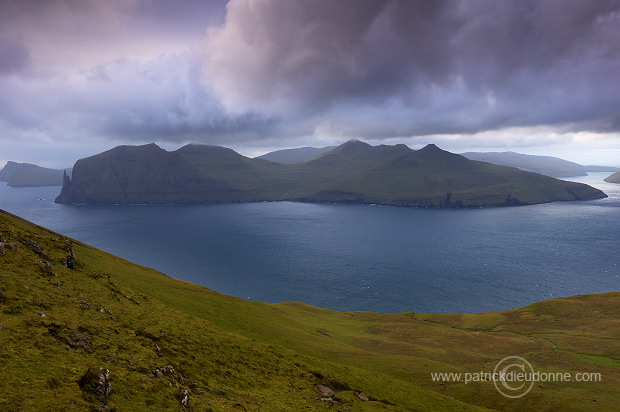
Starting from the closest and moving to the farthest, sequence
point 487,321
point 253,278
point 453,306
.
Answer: point 487,321 → point 453,306 → point 253,278

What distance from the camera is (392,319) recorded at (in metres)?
112

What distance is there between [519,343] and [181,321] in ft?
288

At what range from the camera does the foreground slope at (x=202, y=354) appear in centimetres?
2242

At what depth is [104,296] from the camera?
4006cm

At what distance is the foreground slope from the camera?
73.6ft

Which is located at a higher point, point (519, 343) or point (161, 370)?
point (161, 370)

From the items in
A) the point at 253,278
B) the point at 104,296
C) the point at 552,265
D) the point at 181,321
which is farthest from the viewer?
the point at 552,265

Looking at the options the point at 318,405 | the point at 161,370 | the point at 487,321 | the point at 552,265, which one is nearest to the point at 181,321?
the point at 161,370

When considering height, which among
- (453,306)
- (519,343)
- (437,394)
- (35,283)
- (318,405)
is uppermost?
(35,283)

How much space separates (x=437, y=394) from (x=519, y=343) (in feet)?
172

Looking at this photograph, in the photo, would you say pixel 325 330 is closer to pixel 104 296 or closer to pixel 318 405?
pixel 318 405

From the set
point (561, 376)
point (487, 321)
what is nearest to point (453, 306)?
point (487, 321)

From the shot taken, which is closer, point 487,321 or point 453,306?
point 487,321

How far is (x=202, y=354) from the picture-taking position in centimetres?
3616
